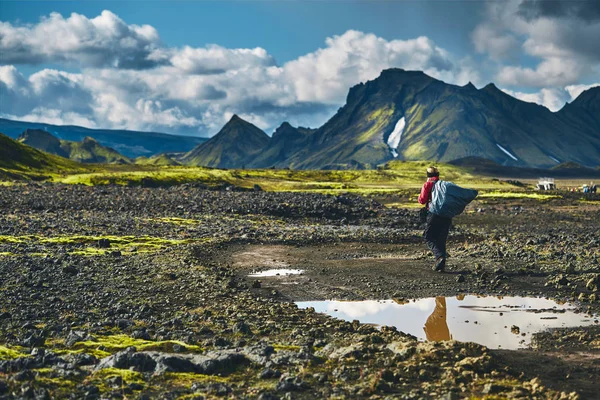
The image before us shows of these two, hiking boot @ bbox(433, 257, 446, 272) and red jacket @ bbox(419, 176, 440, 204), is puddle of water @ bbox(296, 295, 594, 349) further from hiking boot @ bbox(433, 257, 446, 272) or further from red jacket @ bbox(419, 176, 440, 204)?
red jacket @ bbox(419, 176, 440, 204)

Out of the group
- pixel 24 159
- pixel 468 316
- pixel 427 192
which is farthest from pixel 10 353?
pixel 24 159

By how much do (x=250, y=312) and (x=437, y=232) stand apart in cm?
1124

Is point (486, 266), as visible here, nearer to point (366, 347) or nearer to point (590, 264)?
point (590, 264)

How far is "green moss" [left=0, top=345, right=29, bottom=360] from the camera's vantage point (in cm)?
1284

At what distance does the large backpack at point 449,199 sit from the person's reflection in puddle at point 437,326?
5833 mm

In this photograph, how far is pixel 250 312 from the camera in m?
18.2

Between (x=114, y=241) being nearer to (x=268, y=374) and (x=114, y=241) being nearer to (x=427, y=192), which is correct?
(x=427, y=192)

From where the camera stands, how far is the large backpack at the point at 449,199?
2573cm

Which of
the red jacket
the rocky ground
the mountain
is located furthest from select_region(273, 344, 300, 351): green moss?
the mountain

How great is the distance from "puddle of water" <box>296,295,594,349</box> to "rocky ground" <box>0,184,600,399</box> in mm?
863

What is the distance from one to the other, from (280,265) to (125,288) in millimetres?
9800

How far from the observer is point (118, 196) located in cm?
6931

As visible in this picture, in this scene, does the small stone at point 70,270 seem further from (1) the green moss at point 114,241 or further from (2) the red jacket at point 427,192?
(2) the red jacket at point 427,192

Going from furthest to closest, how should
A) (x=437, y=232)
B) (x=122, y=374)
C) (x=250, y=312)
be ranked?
1. (x=437, y=232)
2. (x=250, y=312)
3. (x=122, y=374)
